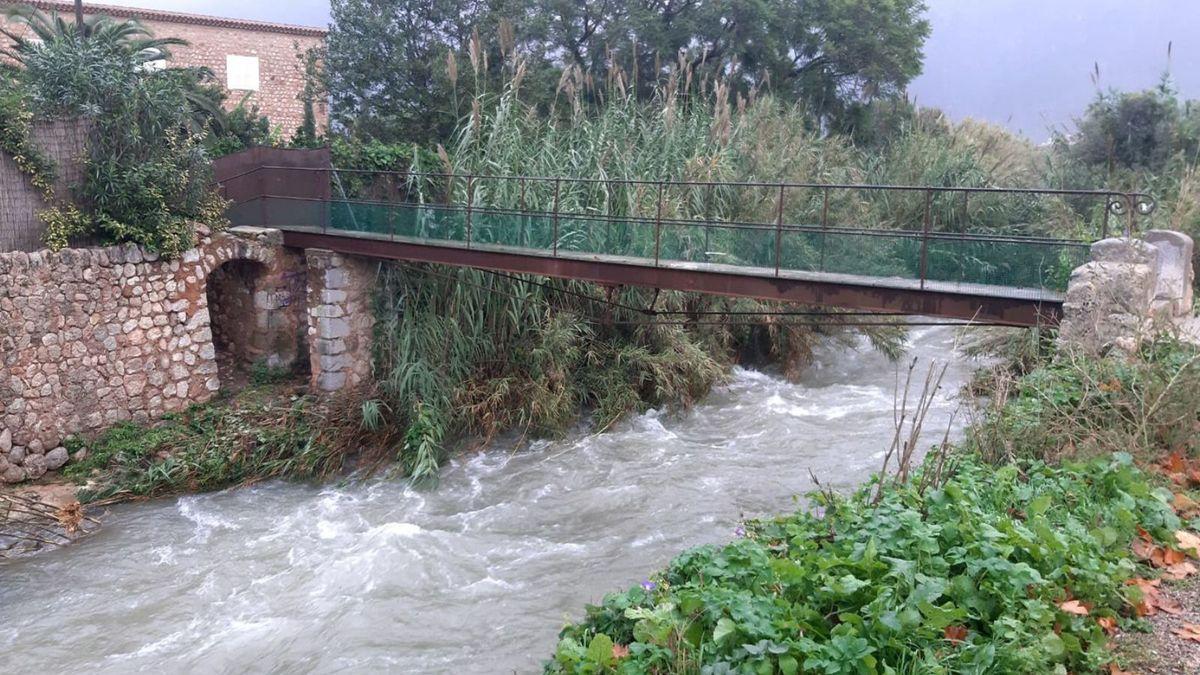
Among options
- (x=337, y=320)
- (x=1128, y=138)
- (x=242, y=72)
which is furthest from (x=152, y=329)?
(x=242, y=72)

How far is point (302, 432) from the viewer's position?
418 inches

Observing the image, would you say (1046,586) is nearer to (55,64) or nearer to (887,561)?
(887,561)

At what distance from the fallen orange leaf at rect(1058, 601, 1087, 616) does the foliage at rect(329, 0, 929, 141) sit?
1318cm

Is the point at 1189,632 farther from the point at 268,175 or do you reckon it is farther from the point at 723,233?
the point at 268,175

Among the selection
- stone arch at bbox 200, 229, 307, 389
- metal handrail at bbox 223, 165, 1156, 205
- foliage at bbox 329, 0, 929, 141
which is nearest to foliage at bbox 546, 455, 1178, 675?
metal handrail at bbox 223, 165, 1156, 205

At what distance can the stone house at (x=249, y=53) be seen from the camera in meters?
23.8

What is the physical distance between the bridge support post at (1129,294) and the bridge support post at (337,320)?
813 cm

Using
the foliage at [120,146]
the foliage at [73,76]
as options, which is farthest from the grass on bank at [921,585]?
the foliage at [73,76]

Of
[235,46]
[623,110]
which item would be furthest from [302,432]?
[235,46]

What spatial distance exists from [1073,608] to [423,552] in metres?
5.88

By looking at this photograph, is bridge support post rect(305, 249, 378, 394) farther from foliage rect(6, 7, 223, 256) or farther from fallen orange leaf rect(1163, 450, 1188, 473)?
fallen orange leaf rect(1163, 450, 1188, 473)

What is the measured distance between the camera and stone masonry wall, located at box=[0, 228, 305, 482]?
9.70 meters

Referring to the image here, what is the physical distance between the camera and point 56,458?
9961 millimetres

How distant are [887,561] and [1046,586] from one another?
0.58 meters
